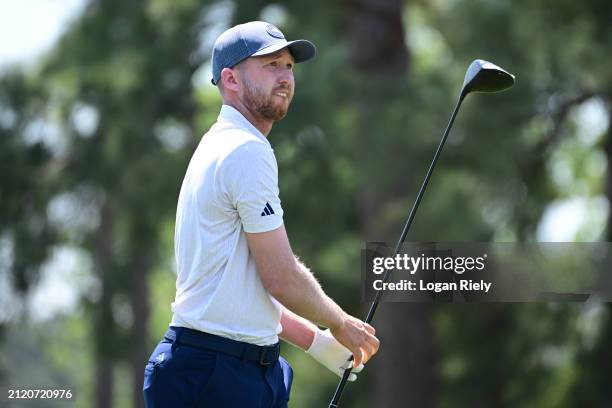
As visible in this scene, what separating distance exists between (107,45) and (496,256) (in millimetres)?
6593

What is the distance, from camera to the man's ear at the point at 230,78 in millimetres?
3564

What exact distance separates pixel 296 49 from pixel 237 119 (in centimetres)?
29

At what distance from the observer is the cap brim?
351 centimetres

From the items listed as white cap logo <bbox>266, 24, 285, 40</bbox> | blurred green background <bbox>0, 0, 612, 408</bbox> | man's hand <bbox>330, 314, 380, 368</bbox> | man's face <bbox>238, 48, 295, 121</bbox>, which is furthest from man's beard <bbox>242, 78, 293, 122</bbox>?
blurred green background <bbox>0, 0, 612, 408</bbox>

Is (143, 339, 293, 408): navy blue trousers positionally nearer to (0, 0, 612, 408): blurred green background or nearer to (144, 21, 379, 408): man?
(144, 21, 379, 408): man

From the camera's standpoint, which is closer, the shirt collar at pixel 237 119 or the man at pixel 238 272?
the man at pixel 238 272

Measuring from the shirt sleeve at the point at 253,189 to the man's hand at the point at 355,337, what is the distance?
363mm

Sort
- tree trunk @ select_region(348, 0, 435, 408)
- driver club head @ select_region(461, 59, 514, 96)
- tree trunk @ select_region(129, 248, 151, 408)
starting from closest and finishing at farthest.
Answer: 1. driver club head @ select_region(461, 59, 514, 96)
2. tree trunk @ select_region(348, 0, 435, 408)
3. tree trunk @ select_region(129, 248, 151, 408)

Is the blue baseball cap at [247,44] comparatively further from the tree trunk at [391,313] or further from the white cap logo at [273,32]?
the tree trunk at [391,313]

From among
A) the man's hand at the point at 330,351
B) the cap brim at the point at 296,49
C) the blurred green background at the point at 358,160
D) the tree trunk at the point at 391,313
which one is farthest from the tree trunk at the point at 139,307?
the cap brim at the point at 296,49

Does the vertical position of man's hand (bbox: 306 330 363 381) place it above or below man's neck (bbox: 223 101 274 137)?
below

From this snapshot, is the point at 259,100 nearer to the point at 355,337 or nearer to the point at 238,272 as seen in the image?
the point at 238,272

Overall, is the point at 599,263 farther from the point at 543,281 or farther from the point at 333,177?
the point at 333,177

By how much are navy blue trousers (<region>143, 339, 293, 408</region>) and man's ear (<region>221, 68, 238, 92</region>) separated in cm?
73
